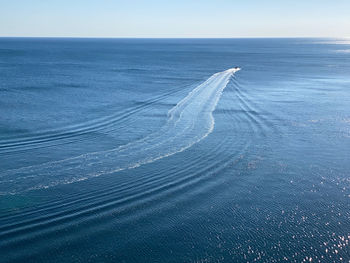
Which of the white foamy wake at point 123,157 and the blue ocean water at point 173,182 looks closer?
the blue ocean water at point 173,182

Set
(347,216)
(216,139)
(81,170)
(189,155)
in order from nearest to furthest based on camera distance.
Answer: (347,216)
(81,170)
(189,155)
(216,139)

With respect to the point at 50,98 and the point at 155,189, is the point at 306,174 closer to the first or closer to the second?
the point at 155,189

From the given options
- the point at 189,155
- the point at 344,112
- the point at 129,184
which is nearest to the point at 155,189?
the point at 129,184

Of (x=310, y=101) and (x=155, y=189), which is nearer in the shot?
(x=155, y=189)

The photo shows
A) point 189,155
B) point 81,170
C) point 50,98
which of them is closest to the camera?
point 81,170

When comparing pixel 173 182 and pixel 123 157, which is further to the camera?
pixel 123 157

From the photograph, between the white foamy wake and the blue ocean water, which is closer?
the blue ocean water

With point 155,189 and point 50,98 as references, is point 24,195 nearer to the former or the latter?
point 155,189
